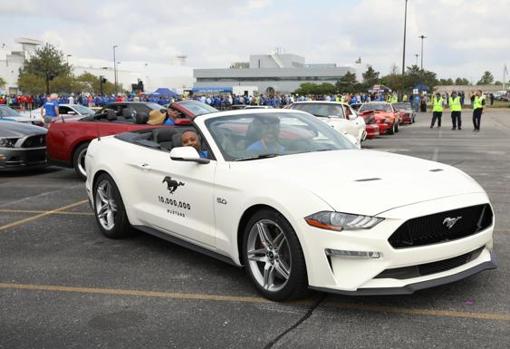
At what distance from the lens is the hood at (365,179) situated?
379 cm

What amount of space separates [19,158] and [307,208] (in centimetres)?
908

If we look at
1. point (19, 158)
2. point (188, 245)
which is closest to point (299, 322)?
point (188, 245)

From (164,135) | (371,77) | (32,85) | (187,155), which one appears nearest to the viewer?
(187,155)

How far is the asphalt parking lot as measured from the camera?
3646 millimetres

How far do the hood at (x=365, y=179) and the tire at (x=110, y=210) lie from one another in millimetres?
2009

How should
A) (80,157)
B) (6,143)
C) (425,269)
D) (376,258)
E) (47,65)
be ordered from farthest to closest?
(47,65), (6,143), (80,157), (425,269), (376,258)

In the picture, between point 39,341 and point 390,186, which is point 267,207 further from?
point 39,341

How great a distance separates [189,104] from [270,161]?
8.86m

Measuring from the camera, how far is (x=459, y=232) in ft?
13.1

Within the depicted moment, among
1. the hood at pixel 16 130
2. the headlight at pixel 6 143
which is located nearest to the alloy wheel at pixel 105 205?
the headlight at pixel 6 143

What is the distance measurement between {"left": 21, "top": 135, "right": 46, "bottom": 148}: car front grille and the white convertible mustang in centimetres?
661

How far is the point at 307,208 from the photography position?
3.86 m

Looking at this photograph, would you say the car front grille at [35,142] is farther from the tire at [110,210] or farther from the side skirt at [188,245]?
the side skirt at [188,245]

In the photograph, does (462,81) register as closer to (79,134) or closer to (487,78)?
(487,78)
